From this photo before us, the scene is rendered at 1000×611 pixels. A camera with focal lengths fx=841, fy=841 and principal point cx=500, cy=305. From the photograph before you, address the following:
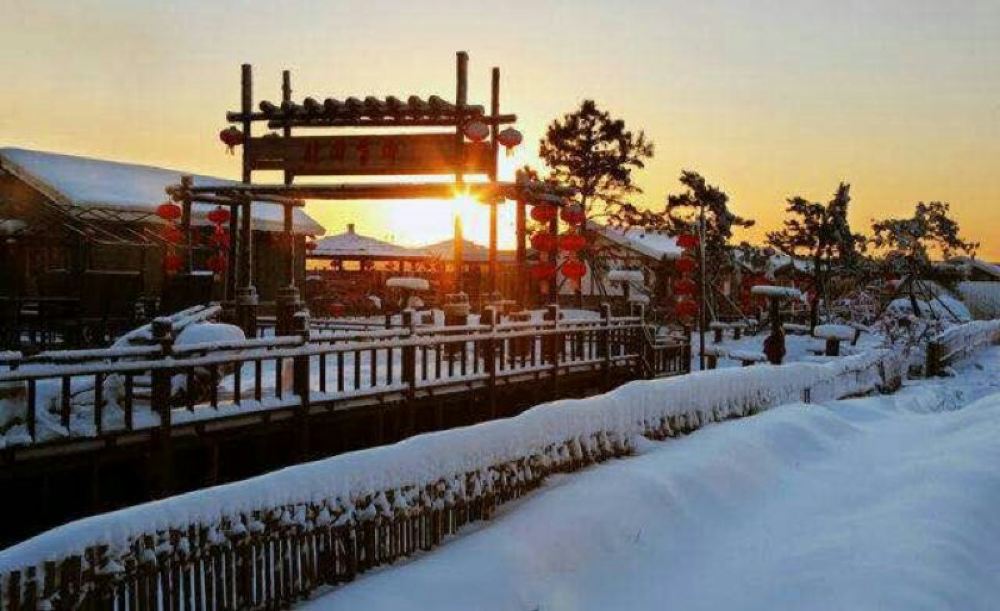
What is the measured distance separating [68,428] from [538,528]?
4059 mm

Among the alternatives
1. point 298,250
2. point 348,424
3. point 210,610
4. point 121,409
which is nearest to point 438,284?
point 298,250

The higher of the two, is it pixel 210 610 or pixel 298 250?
pixel 298 250

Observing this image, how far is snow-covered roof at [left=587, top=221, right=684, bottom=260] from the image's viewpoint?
40125 mm

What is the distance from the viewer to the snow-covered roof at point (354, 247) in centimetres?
3800

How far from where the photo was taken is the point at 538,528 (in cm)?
758

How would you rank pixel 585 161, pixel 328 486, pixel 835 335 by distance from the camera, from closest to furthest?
1. pixel 328 486
2. pixel 835 335
3. pixel 585 161

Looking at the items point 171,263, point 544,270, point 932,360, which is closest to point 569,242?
point 544,270

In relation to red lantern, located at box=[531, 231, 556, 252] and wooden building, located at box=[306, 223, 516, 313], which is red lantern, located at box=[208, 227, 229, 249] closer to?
wooden building, located at box=[306, 223, 516, 313]

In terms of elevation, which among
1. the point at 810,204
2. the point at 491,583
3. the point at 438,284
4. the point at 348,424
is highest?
the point at 810,204

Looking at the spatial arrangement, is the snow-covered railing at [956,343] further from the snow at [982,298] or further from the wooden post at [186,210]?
the wooden post at [186,210]

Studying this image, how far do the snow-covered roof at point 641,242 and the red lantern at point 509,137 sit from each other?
25755 millimetres

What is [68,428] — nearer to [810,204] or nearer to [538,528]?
[538,528]

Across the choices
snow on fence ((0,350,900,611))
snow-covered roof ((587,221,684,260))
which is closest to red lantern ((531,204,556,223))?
snow on fence ((0,350,900,611))

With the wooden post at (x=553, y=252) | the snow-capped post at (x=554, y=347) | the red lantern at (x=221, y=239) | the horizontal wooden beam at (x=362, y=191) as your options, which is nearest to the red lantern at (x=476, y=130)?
the horizontal wooden beam at (x=362, y=191)
